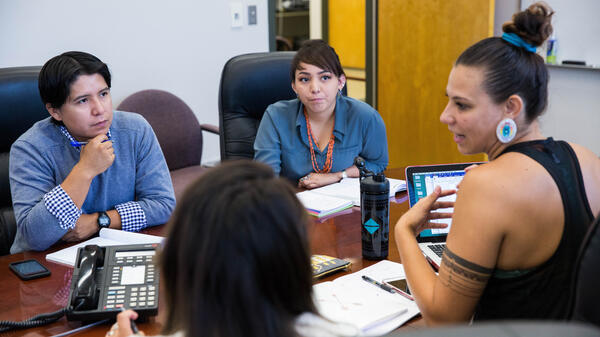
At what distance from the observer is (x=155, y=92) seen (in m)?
3.06

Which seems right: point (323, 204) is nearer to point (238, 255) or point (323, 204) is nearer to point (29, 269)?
point (29, 269)

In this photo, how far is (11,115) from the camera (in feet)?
6.68

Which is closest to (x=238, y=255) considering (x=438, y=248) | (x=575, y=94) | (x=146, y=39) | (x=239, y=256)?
(x=239, y=256)

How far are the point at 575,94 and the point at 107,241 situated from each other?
2.90 m

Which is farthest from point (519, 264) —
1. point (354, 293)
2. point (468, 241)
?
point (354, 293)

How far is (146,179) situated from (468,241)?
1.17 meters

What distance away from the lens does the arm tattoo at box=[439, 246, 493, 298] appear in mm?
1071

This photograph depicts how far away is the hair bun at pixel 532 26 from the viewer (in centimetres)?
113

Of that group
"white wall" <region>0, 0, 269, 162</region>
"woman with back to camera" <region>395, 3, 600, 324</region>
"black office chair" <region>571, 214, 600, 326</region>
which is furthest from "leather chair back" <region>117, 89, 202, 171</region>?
"black office chair" <region>571, 214, 600, 326</region>

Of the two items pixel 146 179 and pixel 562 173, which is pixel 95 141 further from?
pixel 562 173

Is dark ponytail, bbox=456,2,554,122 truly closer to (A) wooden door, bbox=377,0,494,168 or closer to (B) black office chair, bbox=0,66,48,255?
(B) black office chair, bbox=0,66,48,255

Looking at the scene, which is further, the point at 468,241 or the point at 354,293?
the point at 354,293

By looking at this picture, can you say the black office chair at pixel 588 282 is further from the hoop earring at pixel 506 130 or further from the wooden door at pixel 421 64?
the wooden door at pixel 421 64

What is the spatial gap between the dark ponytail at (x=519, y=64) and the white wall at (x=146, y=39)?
2.41 m
